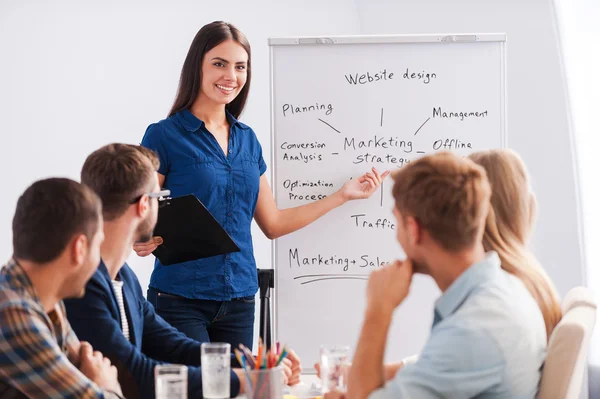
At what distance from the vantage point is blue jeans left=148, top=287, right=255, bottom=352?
113 inches

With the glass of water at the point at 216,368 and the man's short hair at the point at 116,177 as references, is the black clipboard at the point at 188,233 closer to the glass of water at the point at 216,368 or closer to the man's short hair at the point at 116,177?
the man's short hair at the point at 116,177

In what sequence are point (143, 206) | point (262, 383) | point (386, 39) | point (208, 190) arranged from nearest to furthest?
point (262, 383) → point (143, 206) → point (208, 190) → point (386, 39)

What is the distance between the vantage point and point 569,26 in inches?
161

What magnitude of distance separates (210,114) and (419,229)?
5.23 feet

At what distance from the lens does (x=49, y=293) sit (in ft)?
5.49

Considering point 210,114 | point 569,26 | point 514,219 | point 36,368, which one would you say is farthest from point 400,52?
point 36,368

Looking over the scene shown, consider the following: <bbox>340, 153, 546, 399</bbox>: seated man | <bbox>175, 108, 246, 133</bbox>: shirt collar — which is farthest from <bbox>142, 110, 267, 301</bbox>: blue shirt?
<bbox>340, 153, 546, 399</bbox>: seated man

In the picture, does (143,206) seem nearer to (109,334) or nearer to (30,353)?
(109,334)

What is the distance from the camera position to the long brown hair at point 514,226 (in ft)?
6.38

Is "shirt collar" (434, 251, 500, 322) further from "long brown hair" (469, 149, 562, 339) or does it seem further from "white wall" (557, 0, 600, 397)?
"white wall" (557, 0, 600, 397)

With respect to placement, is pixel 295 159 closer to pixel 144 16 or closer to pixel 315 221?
pixel 315 221

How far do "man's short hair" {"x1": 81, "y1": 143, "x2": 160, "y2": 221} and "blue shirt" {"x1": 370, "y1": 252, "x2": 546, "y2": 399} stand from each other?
86cm

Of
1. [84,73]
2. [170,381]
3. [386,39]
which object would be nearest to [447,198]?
[170,381]

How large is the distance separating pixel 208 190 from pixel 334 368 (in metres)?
1.16
